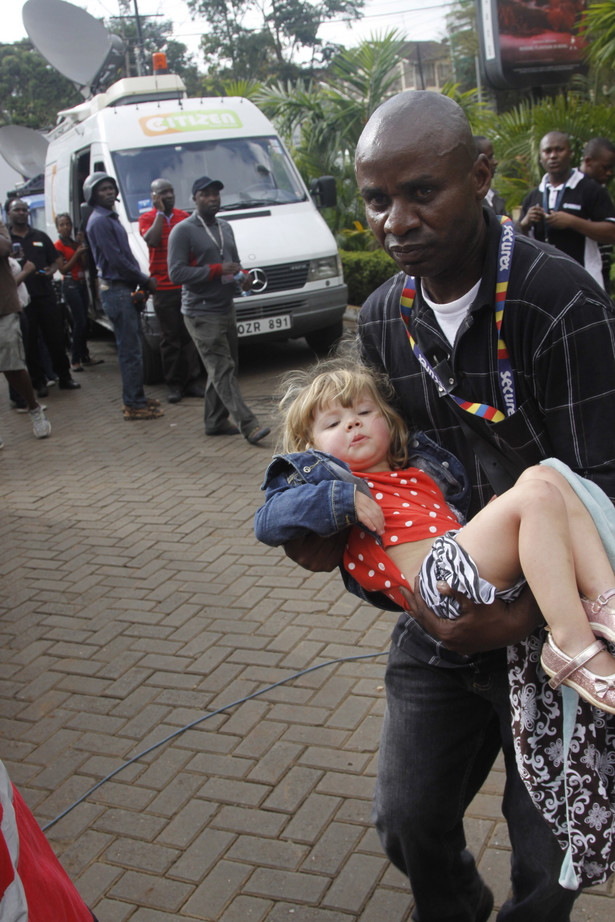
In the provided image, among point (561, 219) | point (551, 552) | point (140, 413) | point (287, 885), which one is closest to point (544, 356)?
point (551, 552)

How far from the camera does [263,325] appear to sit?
9.45 m

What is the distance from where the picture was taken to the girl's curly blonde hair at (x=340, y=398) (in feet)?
7.07

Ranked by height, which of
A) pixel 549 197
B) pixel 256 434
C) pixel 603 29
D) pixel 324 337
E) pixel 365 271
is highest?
pixel 603 29

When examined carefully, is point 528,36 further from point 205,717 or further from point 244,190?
point 205,717

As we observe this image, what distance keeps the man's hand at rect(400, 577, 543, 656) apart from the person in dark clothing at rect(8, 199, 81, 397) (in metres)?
8.97

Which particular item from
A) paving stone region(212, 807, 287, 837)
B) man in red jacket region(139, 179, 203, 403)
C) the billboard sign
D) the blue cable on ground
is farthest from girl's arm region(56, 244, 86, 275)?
the billboard sign

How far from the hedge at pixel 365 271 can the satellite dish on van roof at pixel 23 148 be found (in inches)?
409

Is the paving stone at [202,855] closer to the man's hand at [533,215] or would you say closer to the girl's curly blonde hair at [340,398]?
the girl's curly blonde hair at [340,398]

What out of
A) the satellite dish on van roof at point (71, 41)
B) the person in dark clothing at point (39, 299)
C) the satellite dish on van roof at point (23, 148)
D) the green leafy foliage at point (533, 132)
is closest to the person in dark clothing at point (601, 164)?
the green leafy foliage at point (533, 132)

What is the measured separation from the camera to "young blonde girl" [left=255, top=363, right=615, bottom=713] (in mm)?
1541

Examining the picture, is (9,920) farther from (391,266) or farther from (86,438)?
(391,266)

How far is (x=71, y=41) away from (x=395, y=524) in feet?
52.2

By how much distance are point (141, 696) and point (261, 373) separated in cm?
670

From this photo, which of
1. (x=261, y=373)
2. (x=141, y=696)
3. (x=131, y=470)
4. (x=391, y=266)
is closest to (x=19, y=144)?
(x=391, y=266)
